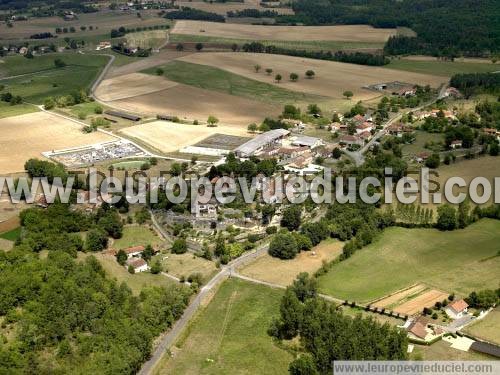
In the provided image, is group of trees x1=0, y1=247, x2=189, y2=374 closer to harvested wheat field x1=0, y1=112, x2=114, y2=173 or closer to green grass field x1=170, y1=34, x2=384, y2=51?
harvested wheat field x1=0, y1=112, x2=114, y2=173

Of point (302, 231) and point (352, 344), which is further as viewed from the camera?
point (302, 231)

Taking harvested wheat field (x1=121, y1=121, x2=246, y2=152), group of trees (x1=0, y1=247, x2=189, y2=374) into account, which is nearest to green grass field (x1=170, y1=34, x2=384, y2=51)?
harvested wheat field (x1=121, y1=121, x2=246, y2=152)

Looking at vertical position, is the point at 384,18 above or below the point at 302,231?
above

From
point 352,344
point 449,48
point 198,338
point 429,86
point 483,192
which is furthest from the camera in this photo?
point 449,48

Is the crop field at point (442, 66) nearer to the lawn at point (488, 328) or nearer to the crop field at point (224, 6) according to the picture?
the crop field at point (224, 6)

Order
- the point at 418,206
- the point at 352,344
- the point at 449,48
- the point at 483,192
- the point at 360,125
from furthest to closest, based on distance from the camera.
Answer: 1. the point at 449,48
2. the point at 360,125
3. the point at 483,192
4. the point at 418,206
5. the point at 352,344

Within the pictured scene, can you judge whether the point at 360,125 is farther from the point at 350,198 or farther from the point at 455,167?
the point at 350,198

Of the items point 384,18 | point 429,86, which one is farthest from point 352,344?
point 384,18

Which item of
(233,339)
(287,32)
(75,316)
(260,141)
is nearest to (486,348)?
(233,339)
